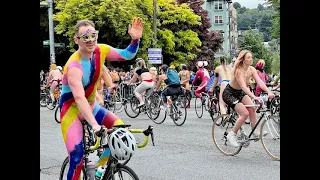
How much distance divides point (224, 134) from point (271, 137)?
102 centimetres

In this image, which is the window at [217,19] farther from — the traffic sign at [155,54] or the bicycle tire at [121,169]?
the bicycle tire at [121,169]

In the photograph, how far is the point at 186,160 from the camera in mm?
8750

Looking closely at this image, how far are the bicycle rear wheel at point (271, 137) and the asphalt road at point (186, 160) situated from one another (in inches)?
5.1

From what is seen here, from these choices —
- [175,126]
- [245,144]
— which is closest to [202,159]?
[245,144]

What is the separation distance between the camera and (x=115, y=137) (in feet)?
13.4

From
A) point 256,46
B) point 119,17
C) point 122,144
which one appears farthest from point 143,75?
point 256,46

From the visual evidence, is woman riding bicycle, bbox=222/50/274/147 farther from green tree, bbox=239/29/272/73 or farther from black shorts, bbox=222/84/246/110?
green tree, bbox=239/29/272/73

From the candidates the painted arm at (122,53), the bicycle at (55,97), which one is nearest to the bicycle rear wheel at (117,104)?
the bicycle at (55,97)

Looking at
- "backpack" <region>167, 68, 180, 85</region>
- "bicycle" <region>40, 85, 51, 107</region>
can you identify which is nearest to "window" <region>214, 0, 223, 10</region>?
"bicycle" <region>40, 85, 51, 107</region>

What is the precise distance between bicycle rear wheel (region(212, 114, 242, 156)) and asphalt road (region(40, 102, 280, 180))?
0.11 meters

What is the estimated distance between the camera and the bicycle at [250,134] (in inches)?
326

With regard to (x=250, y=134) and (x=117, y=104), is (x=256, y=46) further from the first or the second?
(x=250, y=134)
